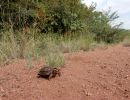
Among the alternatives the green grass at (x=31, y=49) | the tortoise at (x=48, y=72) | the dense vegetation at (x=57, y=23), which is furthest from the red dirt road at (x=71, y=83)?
the dense vegetation at (x=57, y=23)

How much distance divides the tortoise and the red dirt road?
0.09 m

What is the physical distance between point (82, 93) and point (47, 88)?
2.08 feet

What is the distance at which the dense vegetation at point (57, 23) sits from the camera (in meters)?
13.2

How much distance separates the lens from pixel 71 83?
300 inches

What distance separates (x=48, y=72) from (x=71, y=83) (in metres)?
0.47

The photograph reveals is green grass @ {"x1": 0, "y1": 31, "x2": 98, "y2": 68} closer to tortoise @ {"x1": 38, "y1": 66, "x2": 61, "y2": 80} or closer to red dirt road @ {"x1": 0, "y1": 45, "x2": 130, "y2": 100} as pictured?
red dirt road @ {"x1": 0, "y1": 45, "x2": 130, "y2": 100}

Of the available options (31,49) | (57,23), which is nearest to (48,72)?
(31,49)

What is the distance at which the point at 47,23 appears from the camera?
18.0 metres

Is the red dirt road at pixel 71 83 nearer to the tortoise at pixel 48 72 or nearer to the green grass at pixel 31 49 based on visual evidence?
the tortoise at pixel 48 72

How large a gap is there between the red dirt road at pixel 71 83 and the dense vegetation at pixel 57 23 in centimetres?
292

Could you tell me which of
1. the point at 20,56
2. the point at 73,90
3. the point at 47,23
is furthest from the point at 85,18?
the point at 73,90

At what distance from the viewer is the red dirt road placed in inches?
283

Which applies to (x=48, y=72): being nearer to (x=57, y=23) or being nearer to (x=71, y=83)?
(x=71, y=83)

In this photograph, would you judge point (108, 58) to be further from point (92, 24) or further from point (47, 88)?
point (92, 24)
